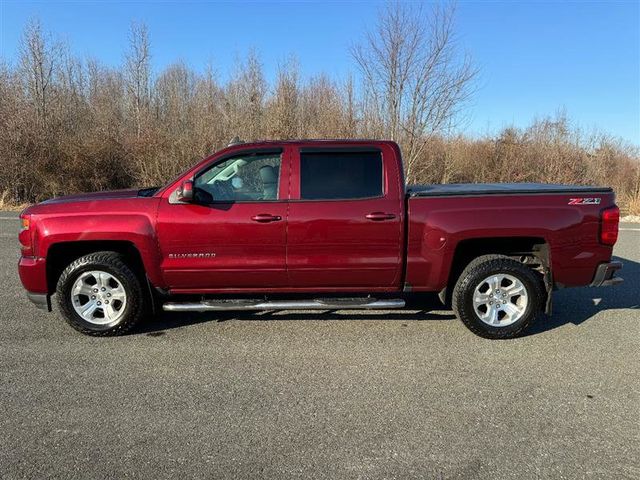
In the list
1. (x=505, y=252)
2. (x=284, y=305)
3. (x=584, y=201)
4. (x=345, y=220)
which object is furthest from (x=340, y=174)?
(x=584, y=201)

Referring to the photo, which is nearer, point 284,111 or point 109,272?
point 109,272

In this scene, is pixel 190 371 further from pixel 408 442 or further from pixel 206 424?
pixel 408 442

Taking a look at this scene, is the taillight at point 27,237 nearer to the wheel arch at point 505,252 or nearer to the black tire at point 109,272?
the black tire at point 109,272

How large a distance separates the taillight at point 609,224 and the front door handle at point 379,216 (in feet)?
6.65

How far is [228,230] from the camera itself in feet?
14.5

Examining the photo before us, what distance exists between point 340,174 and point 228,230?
1257 mm

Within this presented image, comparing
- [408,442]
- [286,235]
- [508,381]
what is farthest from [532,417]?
[286,235]

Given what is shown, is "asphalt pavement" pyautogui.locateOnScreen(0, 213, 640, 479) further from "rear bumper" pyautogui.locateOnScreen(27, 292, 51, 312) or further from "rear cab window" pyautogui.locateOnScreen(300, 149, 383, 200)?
"rear cab window" pyautogui.locateOnScreen(300, 149, 383, 200)

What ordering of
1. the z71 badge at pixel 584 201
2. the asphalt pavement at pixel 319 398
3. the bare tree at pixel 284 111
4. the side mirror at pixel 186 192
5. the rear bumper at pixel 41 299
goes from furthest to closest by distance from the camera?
the bare tree at pixel 284 111, the rear bumper at pixel 41 299, the z71 badge at pixel 584 201, the side mirror at pixel 186 192, the asphalt pavement at pixel 319 398

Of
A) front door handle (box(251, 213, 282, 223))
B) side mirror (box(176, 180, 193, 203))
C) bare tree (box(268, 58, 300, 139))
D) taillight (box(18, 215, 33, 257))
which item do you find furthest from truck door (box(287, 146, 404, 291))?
bare tree (box(268, 58, 300, 139))

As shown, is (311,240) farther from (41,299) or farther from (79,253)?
(41,299)

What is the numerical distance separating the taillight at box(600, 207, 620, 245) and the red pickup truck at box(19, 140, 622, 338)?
11 millimetres

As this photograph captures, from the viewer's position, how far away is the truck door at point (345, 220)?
4.43 m

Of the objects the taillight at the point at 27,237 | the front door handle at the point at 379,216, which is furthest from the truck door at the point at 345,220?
the taillight at the point at 27,237
